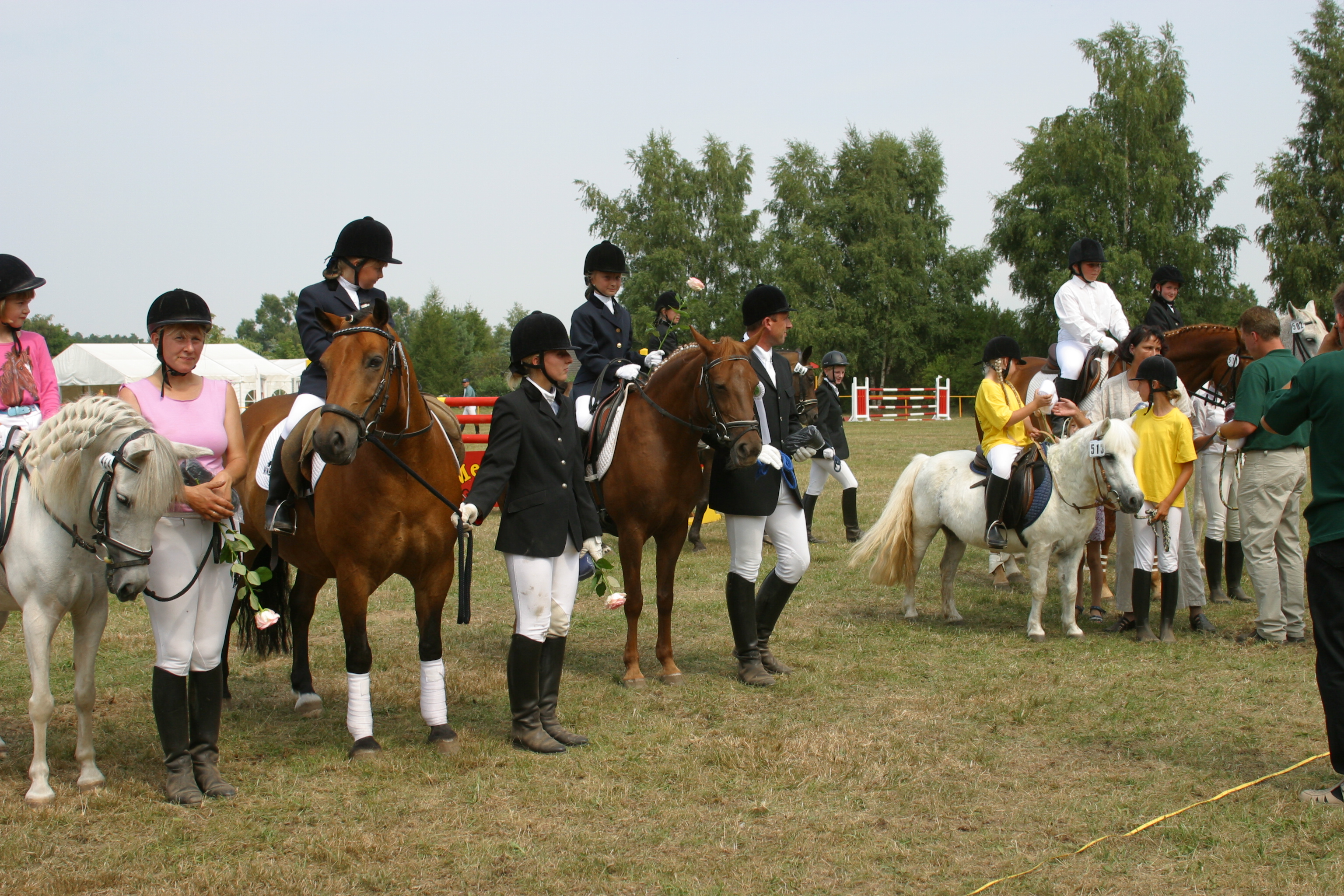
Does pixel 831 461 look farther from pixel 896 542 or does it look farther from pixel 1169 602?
pixel 1169 602

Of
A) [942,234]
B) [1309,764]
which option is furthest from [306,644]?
[942,234]

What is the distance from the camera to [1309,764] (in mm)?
4707

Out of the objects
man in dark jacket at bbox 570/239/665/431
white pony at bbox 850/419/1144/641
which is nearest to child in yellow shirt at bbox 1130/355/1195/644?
white pony at bbox 850/419/1144/641

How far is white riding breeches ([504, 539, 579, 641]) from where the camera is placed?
501 centimetres

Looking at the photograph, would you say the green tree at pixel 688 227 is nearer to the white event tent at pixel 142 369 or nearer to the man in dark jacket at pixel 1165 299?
the white event tent at pixel 142 369

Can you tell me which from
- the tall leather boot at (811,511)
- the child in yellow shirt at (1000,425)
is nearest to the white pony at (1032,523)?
the child in yellow shirt at (1000,425)

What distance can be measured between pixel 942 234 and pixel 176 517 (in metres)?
52.7

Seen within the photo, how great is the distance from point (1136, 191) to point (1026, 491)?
37043 millimetres

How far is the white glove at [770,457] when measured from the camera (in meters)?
5.96

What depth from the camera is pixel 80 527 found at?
4328 mm

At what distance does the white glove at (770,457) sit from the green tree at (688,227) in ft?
143

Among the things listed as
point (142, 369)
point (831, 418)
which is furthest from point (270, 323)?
point (831, 418)

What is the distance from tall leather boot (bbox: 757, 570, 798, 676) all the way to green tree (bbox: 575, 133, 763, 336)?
4296 cm

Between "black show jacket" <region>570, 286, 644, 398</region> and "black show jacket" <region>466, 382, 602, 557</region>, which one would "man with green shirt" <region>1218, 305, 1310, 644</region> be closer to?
"black show jacket" <region>570, 286, 644, 398</region>
